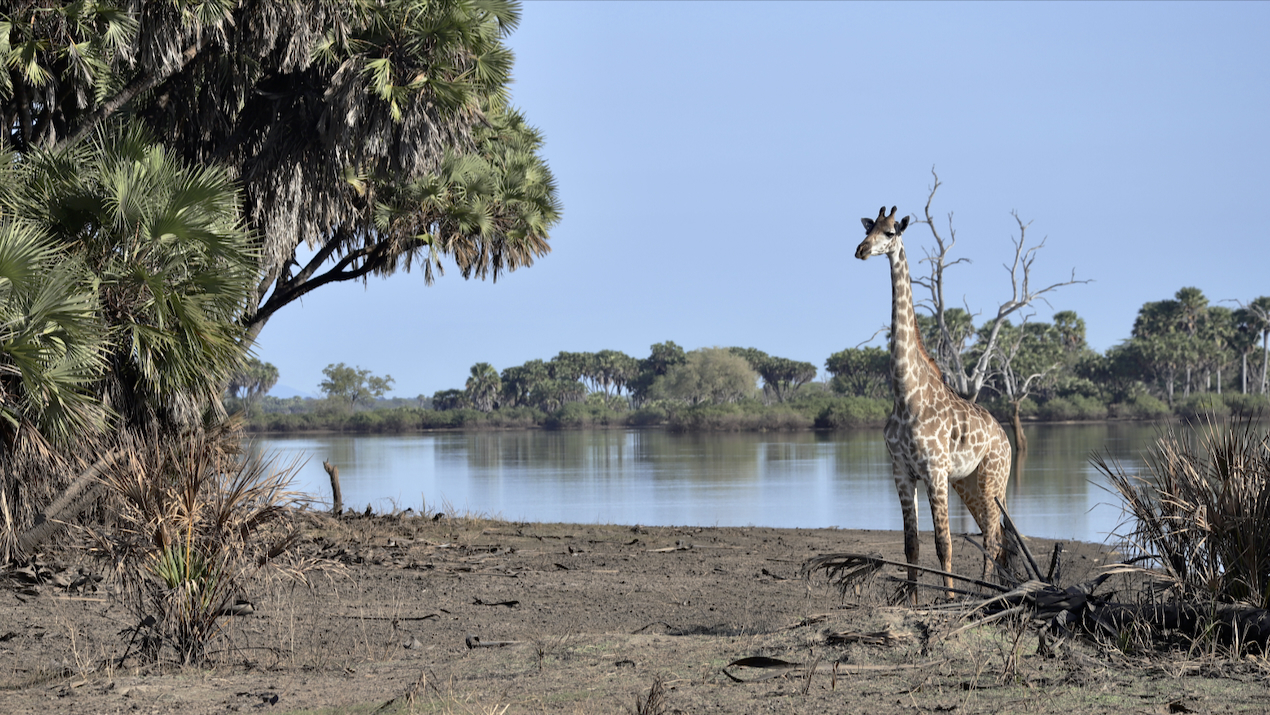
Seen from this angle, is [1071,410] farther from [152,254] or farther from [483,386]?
[152,254]

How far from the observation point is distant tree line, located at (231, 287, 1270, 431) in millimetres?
70438

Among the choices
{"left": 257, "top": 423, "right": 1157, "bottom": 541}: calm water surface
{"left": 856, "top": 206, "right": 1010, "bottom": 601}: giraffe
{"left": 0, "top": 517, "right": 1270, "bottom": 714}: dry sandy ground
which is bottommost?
{"left": 257, "top": 423, "right": 1157, "bottom": 541}: calm water surface

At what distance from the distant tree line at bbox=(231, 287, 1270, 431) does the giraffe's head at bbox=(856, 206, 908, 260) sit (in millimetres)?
33996

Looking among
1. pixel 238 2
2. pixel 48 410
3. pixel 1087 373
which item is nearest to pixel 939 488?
pixel 48 410

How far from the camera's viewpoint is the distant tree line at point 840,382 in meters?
70.4

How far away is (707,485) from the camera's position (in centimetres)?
2870

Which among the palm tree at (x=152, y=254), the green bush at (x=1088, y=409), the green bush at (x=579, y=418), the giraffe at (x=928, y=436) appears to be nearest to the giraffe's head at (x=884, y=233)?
the giraffe at (x=928, y=436)

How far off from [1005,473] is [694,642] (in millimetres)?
3231

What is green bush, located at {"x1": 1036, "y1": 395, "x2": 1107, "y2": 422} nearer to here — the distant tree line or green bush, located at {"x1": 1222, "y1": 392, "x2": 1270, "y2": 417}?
the distant tree line

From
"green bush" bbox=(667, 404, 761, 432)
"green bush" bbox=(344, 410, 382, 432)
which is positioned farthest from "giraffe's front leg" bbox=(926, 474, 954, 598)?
"green bush" bbox=(344, 410, 382, 432)

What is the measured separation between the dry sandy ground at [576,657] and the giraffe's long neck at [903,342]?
1.75 metres

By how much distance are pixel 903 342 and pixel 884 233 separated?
3.07 ft

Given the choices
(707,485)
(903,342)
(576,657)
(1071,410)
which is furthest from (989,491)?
(1071,410)

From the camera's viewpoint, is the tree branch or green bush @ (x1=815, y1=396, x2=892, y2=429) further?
green bush @ (x1=815, y1=396, x2=892, y2=429)
